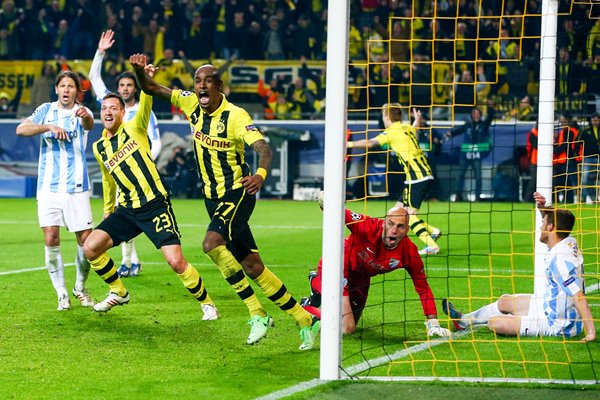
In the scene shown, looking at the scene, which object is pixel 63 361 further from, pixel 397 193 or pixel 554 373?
pixel 397 193

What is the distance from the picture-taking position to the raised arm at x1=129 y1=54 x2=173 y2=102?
25.8 ft

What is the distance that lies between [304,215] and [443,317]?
1115cm

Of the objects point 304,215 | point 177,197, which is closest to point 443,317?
point 304,215

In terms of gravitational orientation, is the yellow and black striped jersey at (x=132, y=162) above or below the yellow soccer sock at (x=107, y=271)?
above

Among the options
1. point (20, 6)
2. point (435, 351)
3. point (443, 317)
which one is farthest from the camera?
point (20, 6)

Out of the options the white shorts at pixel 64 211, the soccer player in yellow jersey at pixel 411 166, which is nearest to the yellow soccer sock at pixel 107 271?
the white shorts at pixel 64 211

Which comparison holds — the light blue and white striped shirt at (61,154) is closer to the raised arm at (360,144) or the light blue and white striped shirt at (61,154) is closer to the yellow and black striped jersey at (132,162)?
the yellow and black striped jersey at (132,162)

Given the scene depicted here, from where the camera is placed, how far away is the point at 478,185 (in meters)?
22.2

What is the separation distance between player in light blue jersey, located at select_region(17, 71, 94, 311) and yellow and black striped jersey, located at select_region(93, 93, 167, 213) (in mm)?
974

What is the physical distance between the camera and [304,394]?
6.10 metres

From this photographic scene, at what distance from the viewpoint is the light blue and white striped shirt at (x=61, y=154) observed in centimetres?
967

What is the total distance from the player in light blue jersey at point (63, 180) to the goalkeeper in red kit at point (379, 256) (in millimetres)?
2615

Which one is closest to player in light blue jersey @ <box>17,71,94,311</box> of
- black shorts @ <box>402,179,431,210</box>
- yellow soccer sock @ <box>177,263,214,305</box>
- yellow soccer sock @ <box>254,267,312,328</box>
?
yellow soccer sock @ <box>177,263,214,305</box>

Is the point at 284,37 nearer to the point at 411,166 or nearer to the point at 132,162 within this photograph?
the point at 411,166
